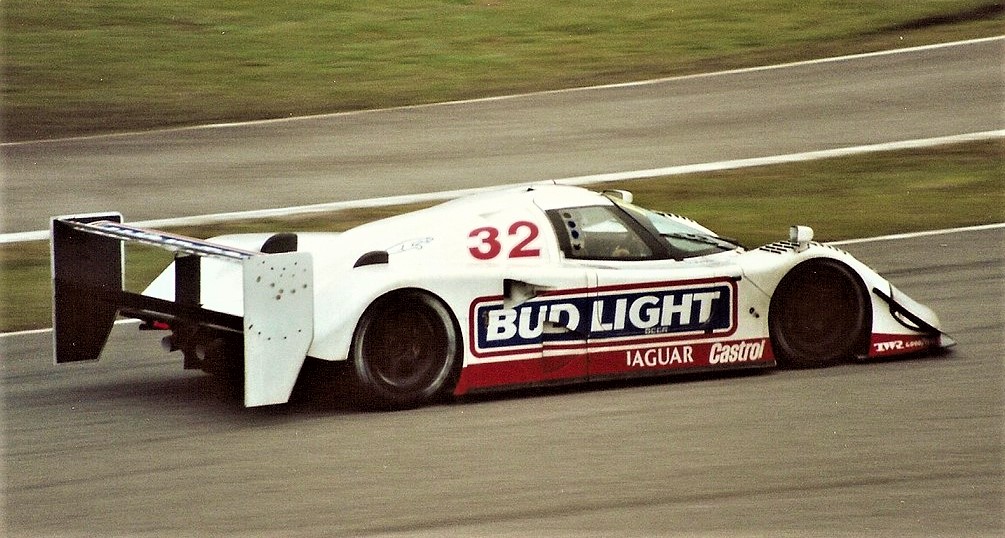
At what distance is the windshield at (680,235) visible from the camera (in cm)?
869

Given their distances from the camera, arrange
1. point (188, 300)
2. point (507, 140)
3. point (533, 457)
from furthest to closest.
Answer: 1. point (507, 140)
2. point (188, 300)
3. point (533, 457)

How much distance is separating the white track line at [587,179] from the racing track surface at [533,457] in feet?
14.2

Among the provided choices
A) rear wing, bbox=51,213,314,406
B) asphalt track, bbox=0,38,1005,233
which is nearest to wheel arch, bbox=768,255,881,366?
rear wing, bbox=51,213,314,406

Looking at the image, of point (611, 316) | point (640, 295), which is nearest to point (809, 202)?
point (640, 295)

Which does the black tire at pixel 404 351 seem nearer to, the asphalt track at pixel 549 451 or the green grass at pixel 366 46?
the asphalt track at pixel 549 451

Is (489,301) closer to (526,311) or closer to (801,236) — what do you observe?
(526,311)

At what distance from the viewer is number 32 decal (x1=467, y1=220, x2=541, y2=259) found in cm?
820

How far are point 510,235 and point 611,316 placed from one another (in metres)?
0.77

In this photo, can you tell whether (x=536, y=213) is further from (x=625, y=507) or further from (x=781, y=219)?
(x=781, y=219)

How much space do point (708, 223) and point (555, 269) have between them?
17.0ft

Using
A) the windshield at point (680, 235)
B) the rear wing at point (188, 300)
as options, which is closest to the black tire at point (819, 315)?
the windshield at point (680, 235)

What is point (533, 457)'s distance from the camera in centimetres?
723

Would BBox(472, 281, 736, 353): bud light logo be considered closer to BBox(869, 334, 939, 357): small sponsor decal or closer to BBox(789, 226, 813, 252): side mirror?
BBox(789, 226, 813, 252): side mirror

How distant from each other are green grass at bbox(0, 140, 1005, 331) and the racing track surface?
333 centimetres
